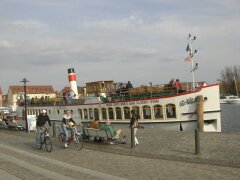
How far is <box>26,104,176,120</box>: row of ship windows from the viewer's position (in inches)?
1008

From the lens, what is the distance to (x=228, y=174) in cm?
974

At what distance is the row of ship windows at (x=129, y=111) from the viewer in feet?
84.0

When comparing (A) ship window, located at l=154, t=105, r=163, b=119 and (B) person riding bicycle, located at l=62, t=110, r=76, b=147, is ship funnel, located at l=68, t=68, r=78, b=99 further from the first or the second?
(B) person riding bicycle, located at l=62, t=110, r=76, b=147

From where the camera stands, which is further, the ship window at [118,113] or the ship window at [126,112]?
the ship window at [118,113]

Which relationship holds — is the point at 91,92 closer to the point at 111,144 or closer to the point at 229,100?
the point at 111,144

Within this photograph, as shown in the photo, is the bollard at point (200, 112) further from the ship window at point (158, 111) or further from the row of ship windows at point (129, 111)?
the ship window at point (158, 111)

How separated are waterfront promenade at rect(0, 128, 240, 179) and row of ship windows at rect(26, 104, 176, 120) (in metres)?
8.01

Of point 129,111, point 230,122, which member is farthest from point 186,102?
point 230,122

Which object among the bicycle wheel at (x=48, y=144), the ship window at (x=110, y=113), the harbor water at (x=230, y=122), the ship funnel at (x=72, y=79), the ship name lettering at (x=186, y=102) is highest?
the ship funnel at (x=72, y=79)

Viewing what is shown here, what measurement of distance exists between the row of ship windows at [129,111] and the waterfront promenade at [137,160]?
8013 millimetres

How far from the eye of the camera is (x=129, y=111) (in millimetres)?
28188

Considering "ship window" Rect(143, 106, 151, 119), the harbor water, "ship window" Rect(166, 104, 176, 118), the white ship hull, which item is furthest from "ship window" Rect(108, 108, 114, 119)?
the harbor water

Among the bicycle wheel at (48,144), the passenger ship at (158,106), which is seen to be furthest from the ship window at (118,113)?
the bicycle wheel at (48,144)

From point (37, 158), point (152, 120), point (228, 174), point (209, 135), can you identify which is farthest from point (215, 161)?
point (152, 120)
